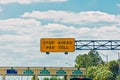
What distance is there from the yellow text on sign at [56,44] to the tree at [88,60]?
98.4 m

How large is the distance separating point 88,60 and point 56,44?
104 metres

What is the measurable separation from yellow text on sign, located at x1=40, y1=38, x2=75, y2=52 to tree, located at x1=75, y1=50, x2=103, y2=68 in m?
98.4

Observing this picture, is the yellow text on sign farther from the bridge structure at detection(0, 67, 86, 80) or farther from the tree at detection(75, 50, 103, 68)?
the tree at detection(75, 50, 103, 68)

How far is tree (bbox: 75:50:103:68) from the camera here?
562ft

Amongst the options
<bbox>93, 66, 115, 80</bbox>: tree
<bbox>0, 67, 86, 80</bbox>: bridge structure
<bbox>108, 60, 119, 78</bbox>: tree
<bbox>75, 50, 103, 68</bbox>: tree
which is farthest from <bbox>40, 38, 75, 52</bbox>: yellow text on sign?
<bbox>75, 50, 103, 68</bbox>: tree

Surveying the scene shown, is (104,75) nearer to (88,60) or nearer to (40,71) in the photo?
(40,71)

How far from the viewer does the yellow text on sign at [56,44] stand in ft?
232

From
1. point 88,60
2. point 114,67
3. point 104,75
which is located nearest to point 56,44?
point 104,75

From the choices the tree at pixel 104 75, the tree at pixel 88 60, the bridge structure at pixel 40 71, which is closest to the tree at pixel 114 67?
the tree at pixel 104 75

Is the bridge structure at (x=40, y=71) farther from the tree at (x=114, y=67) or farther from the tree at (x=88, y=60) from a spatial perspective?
the tree at (x=88, y=60)

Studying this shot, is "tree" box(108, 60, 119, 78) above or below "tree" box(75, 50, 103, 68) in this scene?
below

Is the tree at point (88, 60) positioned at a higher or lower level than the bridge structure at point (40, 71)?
higher

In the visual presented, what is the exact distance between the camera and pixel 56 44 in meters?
70.9

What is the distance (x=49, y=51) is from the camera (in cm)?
7038
